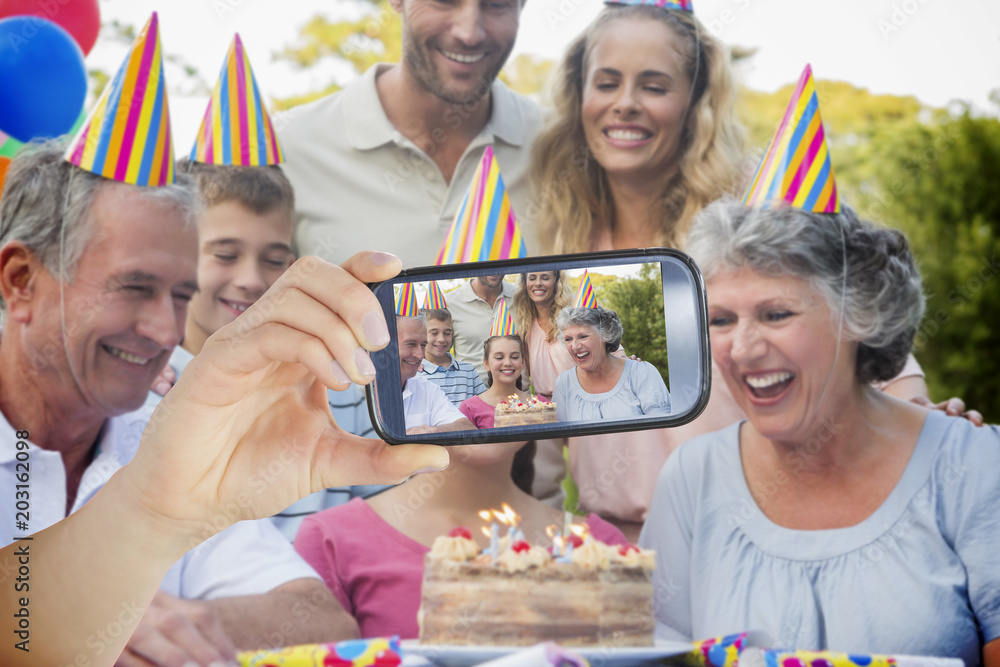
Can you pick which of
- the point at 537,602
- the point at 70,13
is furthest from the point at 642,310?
the point at 70,13

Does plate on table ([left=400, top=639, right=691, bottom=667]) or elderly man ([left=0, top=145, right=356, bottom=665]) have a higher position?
elderly man ([left=0, top=145, right=356, bottom=665])

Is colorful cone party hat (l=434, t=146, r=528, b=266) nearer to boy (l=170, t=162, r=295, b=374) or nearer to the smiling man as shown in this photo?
the smiling man

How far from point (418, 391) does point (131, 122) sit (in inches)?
48.3

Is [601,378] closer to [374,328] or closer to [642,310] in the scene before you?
[642,310]

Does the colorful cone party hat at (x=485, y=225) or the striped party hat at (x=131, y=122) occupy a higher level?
the striped party hat at (x=131, y=122)

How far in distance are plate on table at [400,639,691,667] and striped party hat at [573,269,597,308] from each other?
0.89m

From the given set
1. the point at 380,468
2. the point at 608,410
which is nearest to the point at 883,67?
the point at 608,410

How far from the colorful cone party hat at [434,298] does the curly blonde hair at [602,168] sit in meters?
1.08

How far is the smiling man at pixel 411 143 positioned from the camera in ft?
5.81

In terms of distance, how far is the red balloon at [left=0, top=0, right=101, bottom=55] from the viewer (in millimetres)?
1689

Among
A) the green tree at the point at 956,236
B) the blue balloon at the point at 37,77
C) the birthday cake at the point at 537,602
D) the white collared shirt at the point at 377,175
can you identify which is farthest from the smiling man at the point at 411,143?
the green tree at the point at 956,236

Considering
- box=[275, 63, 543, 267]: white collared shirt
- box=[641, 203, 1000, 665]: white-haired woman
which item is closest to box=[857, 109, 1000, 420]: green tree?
box=[641, 203, 1000, 665]: white-haired woman

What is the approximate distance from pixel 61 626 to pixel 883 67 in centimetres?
226

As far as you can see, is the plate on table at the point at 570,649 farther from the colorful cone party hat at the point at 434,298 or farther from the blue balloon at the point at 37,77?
the blue balloon at the point at 37,77
